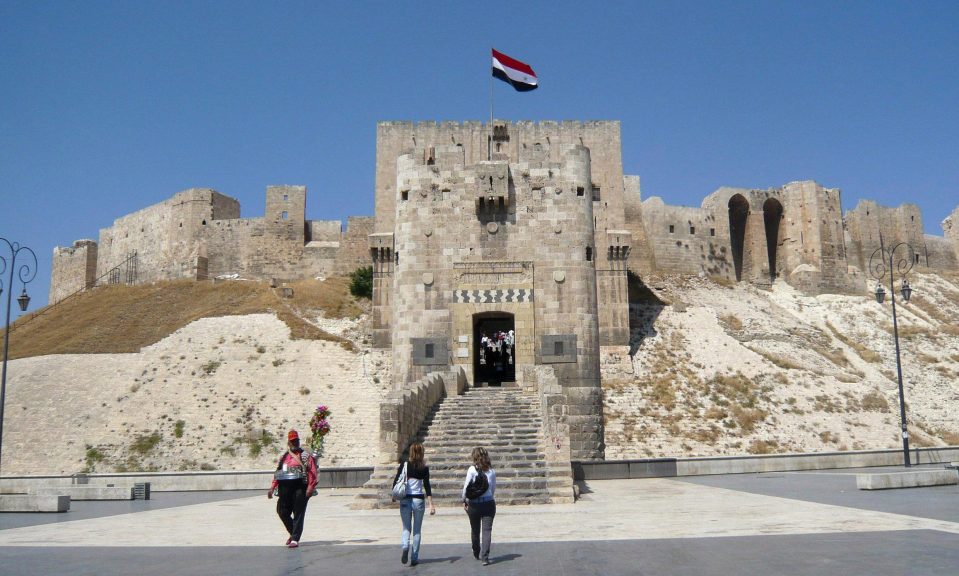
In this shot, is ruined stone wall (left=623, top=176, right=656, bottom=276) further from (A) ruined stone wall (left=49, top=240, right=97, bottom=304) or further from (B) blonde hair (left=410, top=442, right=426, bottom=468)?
(B) blonde hair (left=410, top=442, right=426, bottom=468)

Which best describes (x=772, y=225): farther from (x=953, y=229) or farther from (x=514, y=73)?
(x=514, y=73)

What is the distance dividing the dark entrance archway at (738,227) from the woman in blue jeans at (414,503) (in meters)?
54.0

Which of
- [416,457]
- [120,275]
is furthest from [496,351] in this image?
[120,275]

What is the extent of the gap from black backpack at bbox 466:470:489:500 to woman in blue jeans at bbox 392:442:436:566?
1.69ft

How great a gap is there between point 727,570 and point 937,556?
2.38 metres

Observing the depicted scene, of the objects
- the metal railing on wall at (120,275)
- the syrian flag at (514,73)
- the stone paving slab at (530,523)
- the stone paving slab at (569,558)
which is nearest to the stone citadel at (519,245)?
the metal railing on wall at (120,275)

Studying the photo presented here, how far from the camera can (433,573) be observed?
8.28 meters

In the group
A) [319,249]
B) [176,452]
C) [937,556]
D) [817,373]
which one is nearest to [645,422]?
[817,373]

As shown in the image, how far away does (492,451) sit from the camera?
1688cm

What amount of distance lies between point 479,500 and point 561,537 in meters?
1.86

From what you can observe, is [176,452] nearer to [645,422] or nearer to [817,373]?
A: [645,422]

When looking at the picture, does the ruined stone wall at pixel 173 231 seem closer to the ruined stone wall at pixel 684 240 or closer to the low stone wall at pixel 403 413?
the ruined stone wall at pixel 684 240

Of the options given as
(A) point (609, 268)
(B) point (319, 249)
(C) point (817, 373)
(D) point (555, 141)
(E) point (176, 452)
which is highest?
(D) point (555, 141)

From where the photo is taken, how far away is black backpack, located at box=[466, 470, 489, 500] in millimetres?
9234
